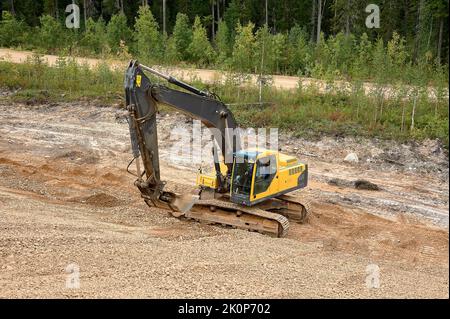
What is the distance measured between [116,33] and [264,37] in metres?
15.3

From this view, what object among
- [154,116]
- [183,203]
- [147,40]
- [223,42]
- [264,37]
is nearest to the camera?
[154,116]

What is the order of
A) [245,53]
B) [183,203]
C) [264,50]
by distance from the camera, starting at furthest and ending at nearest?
1. [245,53]
2. [264,50]
3. [183,203]

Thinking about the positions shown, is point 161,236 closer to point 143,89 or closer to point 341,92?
point 143,89

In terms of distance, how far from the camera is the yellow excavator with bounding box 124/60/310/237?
10.9 meters

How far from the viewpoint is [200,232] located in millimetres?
11461

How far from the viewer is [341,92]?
70.0 ft

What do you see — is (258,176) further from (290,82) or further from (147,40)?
(147,40)

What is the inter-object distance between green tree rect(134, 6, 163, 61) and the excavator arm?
45.1 feet

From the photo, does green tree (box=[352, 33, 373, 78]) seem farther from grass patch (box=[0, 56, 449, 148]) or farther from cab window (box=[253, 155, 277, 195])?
cab window (box=[253, 155, 277, 195])

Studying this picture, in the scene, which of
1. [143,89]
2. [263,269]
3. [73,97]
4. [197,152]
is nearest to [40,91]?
[73,97]

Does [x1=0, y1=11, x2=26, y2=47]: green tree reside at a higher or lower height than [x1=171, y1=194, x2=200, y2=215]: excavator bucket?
higher

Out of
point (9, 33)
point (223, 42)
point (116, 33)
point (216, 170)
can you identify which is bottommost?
point (216, 170)

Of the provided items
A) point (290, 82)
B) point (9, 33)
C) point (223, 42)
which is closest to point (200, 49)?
point (223, 42)

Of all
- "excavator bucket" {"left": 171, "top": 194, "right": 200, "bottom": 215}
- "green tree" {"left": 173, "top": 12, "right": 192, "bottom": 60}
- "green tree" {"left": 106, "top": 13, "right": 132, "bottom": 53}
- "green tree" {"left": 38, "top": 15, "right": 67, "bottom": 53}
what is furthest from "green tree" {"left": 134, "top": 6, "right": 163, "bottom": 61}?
"excavator bucket" {"left": 171, "top": 194, "right": 200, "bottom": 215}
